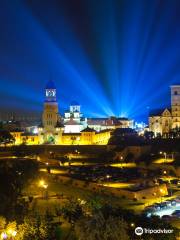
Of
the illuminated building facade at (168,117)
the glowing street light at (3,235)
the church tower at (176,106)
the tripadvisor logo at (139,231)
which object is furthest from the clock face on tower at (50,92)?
the tripadvisor logo at (139,231)

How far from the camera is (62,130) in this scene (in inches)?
1549

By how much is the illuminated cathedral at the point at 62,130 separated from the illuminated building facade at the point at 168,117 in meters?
3.97

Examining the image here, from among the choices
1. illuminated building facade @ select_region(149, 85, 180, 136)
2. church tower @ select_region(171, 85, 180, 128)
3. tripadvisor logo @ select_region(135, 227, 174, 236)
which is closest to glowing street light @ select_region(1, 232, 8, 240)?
tripadvisor logo @ select_region(135, 227, 174, 236)

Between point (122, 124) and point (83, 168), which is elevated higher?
point (122, 124)

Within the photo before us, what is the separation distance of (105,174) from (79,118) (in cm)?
2237

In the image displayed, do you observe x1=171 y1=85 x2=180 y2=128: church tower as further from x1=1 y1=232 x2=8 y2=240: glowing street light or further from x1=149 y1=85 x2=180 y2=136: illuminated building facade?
x1=1 y1=232 x2=8 y2=240: glowing street light

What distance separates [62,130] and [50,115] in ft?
6.07

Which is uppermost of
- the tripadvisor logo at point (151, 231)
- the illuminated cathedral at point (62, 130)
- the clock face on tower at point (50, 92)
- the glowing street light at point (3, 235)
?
the clock face on tower at point (50, 92)

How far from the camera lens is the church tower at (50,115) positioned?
39406 millimetres

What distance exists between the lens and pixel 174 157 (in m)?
26.9

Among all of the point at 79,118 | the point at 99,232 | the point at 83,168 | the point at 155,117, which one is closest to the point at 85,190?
the point at 83,168

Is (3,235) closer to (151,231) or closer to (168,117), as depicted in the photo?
(151,231)

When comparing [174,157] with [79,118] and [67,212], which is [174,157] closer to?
[67,212]

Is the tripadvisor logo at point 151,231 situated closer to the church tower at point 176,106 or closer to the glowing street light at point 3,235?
the glowing street light at point 3,235
